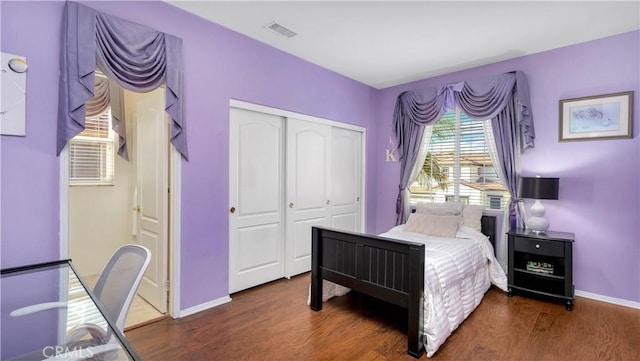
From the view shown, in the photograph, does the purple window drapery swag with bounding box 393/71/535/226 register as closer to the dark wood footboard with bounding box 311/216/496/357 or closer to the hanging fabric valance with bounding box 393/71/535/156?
the hanging fabric valance with bounding box 393/71/535/156

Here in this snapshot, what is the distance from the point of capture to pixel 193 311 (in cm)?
282

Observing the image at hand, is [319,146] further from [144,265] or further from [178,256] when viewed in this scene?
[144,265]

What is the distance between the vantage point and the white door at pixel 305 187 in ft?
12.5

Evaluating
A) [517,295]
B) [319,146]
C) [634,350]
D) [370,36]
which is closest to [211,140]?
[319,146]

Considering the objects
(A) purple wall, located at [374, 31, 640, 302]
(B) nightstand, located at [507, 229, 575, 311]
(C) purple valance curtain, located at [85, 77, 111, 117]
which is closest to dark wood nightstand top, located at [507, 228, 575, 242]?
(B) nightstand, located at [507, 229, 575, 311]

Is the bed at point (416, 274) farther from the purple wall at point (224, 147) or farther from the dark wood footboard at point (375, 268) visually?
the purple wall at point (224, 147)

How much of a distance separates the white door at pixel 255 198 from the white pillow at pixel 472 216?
228cm

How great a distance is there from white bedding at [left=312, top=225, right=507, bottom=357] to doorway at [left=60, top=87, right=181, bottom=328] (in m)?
1.60

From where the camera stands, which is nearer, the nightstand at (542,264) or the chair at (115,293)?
the chair at (115,293)

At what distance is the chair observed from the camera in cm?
132

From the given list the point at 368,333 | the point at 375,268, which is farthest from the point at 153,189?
the point at 368,333

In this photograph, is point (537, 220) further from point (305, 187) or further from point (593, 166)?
point (305, 187)

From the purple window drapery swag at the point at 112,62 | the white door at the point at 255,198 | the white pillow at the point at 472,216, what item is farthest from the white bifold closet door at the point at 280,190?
the white pillow at the point at 472,216

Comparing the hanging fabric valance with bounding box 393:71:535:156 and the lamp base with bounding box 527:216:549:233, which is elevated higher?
the hanging fabric valance with bounding box 393:71:535:156
